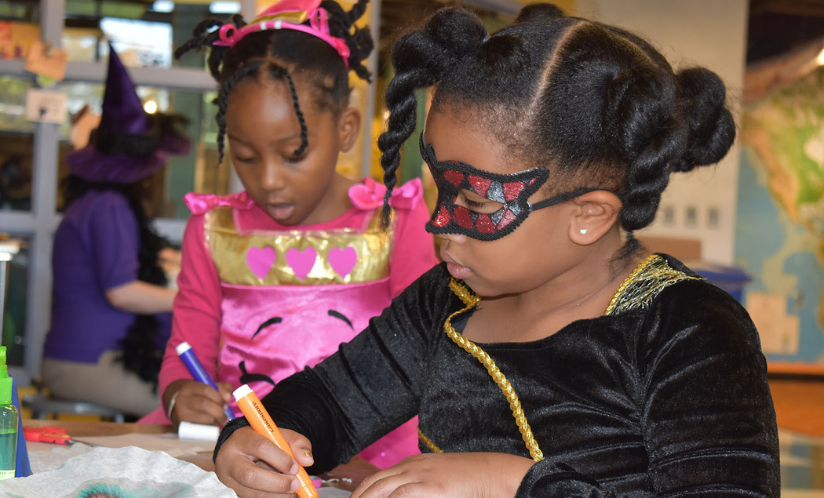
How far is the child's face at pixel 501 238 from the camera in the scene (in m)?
0.78

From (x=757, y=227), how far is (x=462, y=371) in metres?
5.58

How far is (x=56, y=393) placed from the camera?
7.22 feet

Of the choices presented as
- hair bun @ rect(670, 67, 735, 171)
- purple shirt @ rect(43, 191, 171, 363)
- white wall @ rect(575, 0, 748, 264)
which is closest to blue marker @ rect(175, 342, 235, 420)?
hair bun @ rect(670, 67, 735, 171)

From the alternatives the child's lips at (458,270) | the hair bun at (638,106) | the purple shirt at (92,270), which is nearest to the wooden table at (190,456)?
the child's lips at (458,270)

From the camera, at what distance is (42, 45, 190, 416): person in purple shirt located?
2.20m

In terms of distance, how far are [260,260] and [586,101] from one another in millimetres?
749

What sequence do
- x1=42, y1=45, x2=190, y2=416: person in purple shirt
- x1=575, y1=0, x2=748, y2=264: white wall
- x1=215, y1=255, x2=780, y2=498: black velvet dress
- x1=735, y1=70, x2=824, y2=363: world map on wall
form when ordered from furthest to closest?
x1=735, y1=70, x2=824, y2=363: world map on wall < x1=575, y1=0, x2=748, y2=264: white wall < x1=42, y1=45, x2=190, y2=416: person in purple shirt < x1=215, y1=255, x2=780, y2=498: black velvet dress

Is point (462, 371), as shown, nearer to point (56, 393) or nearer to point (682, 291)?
point (682, 291)

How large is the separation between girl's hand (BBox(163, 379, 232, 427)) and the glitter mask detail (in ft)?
1.54

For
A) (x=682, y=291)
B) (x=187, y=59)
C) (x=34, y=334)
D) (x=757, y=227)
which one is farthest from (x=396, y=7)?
(x=757, y=227)

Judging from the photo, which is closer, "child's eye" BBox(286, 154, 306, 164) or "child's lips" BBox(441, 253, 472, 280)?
"child's lips" BBox(441, 253, 472, 280)

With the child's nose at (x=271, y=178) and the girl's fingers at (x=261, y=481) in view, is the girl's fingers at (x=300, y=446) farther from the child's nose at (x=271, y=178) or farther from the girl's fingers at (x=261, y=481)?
the child's nose at (x=271, y=178)

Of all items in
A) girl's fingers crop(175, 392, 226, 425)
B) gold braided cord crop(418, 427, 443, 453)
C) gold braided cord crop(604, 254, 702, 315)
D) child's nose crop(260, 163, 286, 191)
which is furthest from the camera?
child's nose crop(260, 163, 286, 191)

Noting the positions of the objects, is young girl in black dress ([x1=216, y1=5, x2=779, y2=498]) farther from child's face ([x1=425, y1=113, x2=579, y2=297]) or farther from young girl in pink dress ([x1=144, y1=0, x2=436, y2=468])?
young girl in pink dress ([x1=144, y1=0, x2=436, y2=468])
